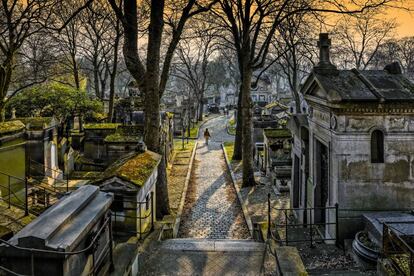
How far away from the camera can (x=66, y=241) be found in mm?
3898

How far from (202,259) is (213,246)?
971mm

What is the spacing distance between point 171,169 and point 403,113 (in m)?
14.8

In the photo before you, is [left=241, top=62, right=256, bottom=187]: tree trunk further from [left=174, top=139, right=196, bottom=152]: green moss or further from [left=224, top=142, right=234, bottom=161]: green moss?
[left=174, top=139, right=196, bottom=152]: green moss

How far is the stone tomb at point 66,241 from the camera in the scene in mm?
3750

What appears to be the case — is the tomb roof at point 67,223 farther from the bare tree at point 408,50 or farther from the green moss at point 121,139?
the bare tree at point 408,50

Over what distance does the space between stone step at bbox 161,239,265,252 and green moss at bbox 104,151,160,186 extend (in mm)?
1533

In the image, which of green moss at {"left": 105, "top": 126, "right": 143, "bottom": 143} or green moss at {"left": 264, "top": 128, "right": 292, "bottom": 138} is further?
green moss at {"left": 264, "top": 128, "right": 292, "bottom": 138}

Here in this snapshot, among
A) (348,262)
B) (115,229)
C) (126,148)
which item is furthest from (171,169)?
(348,262)

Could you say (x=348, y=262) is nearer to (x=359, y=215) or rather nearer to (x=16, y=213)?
(x=359, y=215)

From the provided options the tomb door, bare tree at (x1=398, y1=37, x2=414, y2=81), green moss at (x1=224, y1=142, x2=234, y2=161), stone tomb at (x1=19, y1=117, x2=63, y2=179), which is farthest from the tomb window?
bare tree at (x1=398, y1=37, x2=414, y2=81)

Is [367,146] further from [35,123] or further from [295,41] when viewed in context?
[295,41]

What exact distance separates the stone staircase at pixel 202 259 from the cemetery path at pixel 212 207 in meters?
2.92

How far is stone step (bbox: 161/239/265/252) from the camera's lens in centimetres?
827

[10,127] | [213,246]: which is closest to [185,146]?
[10,127]
